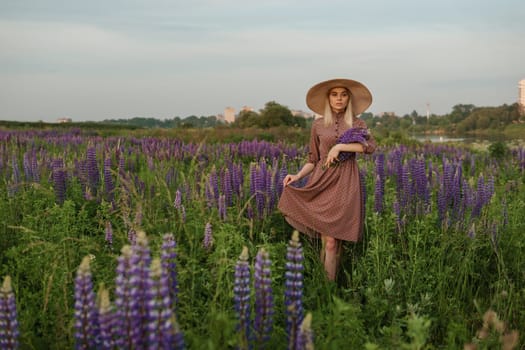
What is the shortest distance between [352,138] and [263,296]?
2306 mm

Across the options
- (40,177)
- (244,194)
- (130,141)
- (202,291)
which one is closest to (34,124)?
(130,141)

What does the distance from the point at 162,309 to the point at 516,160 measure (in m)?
12.1

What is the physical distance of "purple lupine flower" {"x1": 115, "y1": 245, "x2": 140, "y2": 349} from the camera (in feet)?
6.74

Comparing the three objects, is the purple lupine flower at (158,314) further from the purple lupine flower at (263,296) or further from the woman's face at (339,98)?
the woman's face at (339,98)

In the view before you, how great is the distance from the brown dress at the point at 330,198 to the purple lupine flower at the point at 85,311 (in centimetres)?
250

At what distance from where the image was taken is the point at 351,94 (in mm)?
4789

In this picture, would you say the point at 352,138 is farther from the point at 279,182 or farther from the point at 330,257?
the point at 279,182

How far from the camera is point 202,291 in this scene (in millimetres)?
3785

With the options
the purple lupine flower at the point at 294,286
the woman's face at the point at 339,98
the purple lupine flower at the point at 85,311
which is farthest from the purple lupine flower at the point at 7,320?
the woman's face at the point at 339,98

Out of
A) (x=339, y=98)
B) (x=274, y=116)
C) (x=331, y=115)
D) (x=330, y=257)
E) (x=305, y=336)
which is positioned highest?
(x=274, y=116)

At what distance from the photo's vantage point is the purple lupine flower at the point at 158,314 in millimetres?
2000

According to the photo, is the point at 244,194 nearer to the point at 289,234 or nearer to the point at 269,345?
the point at 289,234

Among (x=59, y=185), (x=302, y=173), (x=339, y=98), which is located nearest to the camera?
(x=339, y=98)

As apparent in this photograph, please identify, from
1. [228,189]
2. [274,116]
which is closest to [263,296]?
[228,189]
